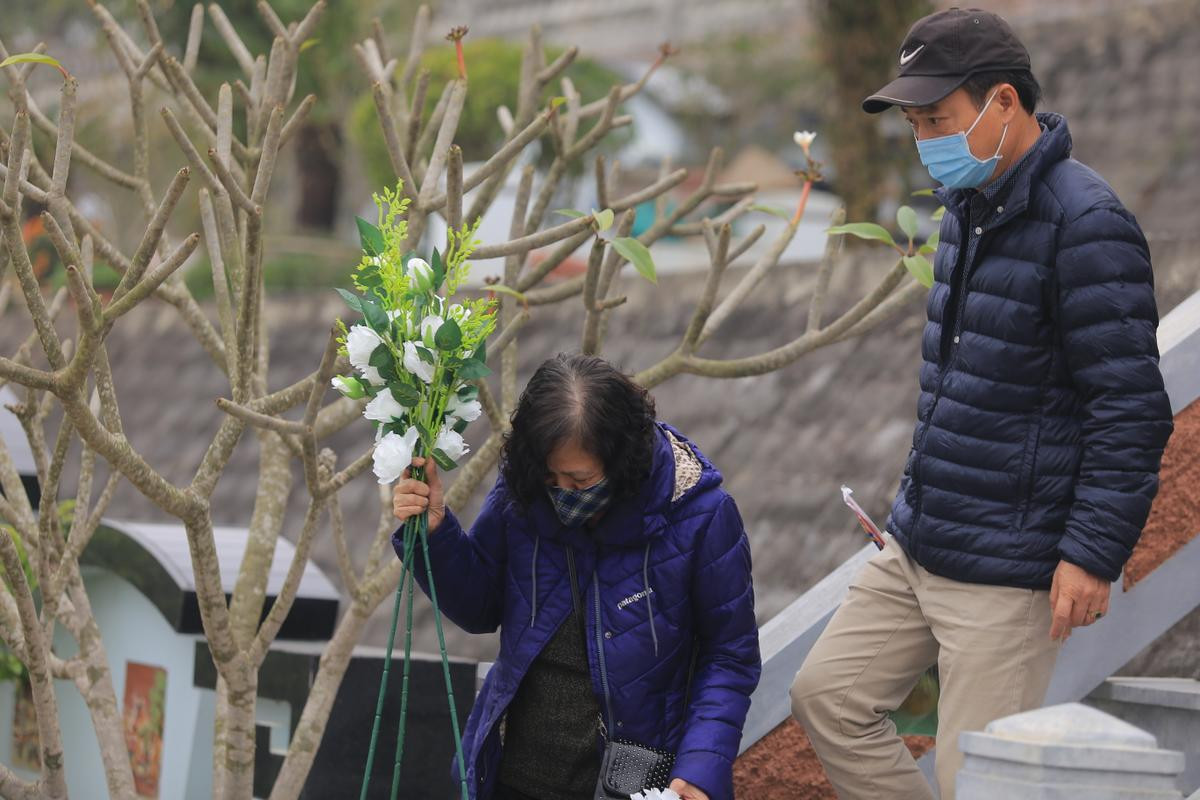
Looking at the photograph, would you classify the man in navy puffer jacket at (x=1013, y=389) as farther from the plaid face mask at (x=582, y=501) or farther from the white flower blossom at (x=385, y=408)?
the white flower blossom at (x=385, y=408)

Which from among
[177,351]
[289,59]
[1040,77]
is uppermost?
[1040,77]

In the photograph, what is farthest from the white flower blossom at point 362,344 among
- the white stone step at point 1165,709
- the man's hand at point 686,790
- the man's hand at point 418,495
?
the white stone step at point 1165,709

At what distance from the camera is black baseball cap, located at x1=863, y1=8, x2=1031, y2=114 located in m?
3.31

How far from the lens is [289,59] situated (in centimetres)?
461

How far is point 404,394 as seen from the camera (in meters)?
3.29

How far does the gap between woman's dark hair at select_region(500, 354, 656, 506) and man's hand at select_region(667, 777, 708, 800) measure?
1.82 feet

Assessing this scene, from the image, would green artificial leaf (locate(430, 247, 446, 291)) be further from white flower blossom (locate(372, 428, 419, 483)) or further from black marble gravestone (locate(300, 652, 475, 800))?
black marble gravestone (locate(300, 652, 475, 800))

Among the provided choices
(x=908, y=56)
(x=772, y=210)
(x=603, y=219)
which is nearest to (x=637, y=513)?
(x=603, y=219)

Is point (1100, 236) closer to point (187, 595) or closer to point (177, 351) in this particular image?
point (187, 595)

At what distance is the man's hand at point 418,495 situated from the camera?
3326 millimetres

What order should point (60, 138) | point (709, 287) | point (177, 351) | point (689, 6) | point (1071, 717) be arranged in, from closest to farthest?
point (1071, 717), point (60, 138), point (709, 287), point (177, 351), point (689, 6)

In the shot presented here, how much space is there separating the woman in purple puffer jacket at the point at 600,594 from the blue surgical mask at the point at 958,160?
72cm

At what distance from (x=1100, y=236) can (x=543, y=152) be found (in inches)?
328

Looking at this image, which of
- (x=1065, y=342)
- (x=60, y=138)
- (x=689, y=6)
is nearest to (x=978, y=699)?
(x=1065, y=342)
